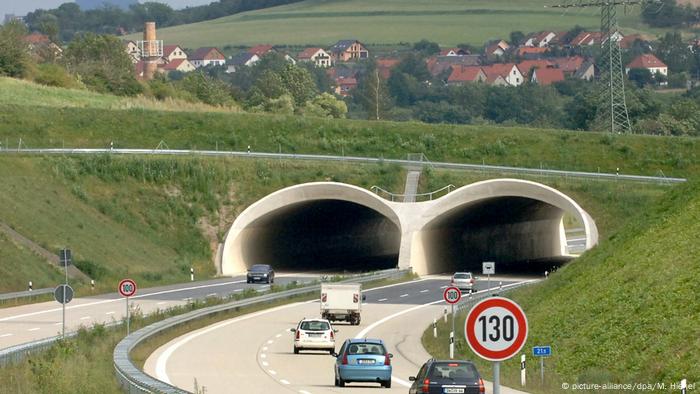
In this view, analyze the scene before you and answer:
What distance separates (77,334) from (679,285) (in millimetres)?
16143

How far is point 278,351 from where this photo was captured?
42656 millimetres

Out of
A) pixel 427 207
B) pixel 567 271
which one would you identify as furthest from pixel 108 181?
pixel 567 271

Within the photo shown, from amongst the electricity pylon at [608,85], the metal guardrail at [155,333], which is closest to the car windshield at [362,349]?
the metal guardrail at [155,333]

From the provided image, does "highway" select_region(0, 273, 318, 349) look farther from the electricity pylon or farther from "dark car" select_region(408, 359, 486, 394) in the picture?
the electricity pylon

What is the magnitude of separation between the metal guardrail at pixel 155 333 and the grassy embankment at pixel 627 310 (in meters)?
8.00

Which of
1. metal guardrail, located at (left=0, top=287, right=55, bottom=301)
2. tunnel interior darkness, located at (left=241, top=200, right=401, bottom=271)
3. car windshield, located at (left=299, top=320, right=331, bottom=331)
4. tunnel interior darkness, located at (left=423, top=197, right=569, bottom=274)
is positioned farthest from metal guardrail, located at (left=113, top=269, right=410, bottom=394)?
tunnel interior darkness, located at (left=241, top=200, right=401, bottom=271)

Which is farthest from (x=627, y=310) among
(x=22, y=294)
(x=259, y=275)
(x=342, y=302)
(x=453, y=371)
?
(x=259, y=275)

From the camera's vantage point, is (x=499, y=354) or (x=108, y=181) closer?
(x=499, y=354)

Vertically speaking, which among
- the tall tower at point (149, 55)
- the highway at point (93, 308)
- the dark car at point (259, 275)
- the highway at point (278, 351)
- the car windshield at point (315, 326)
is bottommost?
the highway at point (278, 351)

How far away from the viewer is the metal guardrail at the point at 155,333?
26531 mm

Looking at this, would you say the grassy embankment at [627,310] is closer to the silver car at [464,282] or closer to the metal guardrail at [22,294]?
the silver car at [464,282]

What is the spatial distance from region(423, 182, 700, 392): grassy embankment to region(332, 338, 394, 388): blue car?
118 inches

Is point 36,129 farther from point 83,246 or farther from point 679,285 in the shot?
point 679,285

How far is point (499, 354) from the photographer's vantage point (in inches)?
646
